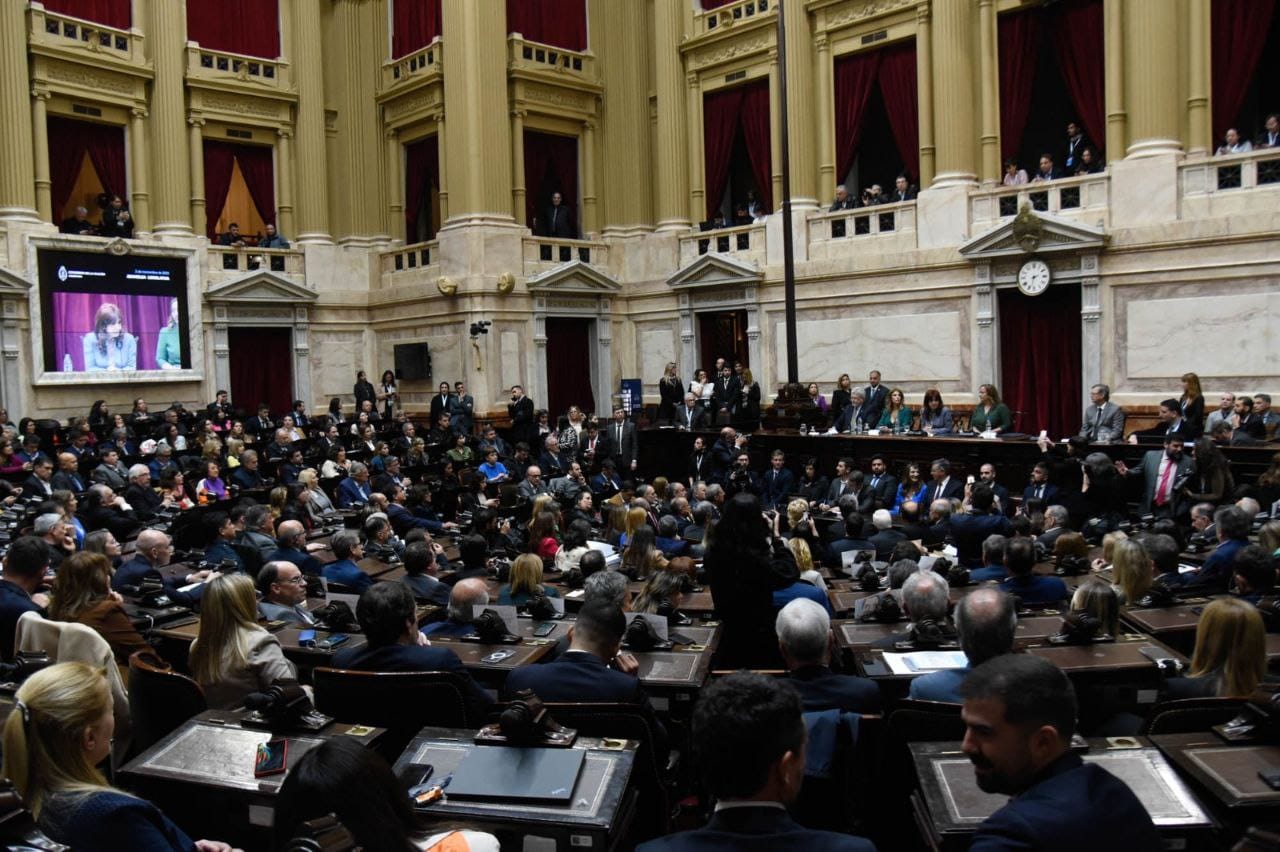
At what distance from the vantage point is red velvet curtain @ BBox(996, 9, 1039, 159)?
714 inches

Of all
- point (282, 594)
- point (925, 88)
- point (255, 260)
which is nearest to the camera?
point (282, 594)

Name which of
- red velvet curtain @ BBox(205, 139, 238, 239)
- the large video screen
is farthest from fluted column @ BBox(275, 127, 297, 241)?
the large video screen

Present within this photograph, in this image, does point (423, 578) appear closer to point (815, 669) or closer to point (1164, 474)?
point (815, 669)

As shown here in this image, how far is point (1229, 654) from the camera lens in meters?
4.32

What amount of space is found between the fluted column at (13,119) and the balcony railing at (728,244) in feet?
42.3

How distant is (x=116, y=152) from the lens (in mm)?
20734

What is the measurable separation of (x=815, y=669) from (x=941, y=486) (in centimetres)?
878

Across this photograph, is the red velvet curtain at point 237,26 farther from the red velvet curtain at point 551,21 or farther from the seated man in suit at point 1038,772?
A: the seated man in suit at point 1038,772

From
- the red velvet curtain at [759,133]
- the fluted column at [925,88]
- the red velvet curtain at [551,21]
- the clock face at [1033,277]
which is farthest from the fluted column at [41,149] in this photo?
the clock face at [1033,277]

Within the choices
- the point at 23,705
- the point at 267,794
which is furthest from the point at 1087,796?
the point at 23,705

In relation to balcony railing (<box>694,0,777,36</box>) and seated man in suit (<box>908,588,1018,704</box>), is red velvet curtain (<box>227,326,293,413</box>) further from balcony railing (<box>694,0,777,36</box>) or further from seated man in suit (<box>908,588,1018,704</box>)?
seated man in suit (<box>908,588,1018,704</box>)

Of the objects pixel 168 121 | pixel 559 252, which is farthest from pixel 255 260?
pixel 559 252

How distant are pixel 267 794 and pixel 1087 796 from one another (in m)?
2.59

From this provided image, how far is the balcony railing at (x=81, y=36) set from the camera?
19.0m
